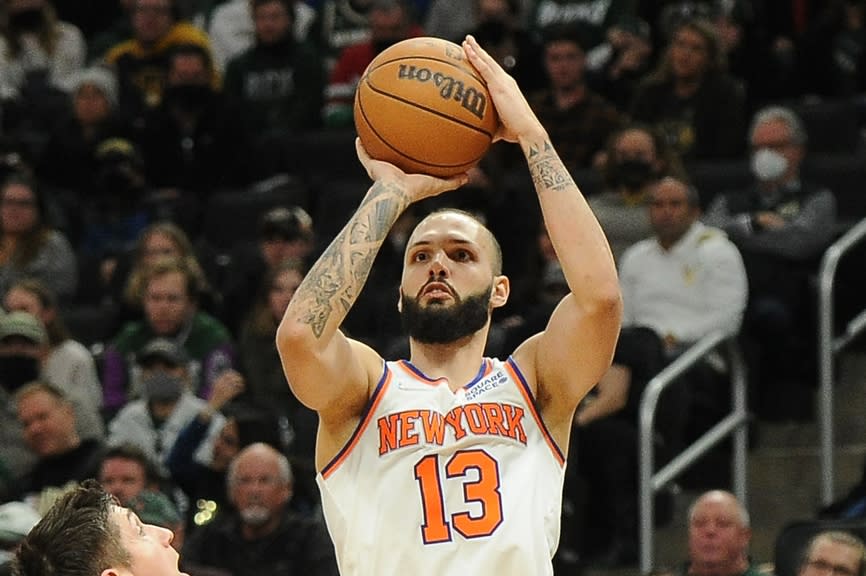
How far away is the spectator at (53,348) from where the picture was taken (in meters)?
9.94

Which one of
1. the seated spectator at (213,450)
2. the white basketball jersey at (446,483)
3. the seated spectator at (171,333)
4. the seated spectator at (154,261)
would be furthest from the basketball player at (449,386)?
the seated spectator at (154,261)

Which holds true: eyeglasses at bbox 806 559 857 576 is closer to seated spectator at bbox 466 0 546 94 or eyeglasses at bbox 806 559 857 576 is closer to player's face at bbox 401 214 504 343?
player's face at bbox 401 214 504 343

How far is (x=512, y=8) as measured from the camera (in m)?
12.2

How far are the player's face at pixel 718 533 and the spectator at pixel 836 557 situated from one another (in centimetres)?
38

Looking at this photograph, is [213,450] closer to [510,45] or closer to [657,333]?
[657,333]

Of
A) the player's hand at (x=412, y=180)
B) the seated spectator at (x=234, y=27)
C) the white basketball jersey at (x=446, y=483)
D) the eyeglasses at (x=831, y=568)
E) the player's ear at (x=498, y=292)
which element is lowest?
the eyeglasses at (x=831, y=568)

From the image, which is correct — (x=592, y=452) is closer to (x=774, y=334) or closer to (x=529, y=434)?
(x=774, y=334)

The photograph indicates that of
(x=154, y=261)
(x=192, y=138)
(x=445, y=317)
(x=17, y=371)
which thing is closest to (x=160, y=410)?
(x=17, y=371)

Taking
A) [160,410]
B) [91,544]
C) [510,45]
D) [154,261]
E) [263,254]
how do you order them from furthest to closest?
[510,45] → [263,254] → [154,261] → [160,410] → [91,544]

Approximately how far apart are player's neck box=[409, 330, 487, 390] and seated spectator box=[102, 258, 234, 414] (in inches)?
189

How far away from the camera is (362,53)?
12.1 metres

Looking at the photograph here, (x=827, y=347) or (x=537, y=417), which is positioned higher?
(x=537, y=417)

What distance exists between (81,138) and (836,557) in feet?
20.1

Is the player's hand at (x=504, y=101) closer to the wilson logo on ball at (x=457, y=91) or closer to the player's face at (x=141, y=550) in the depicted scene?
the wilson logo on ball at (x=457, y=91)
